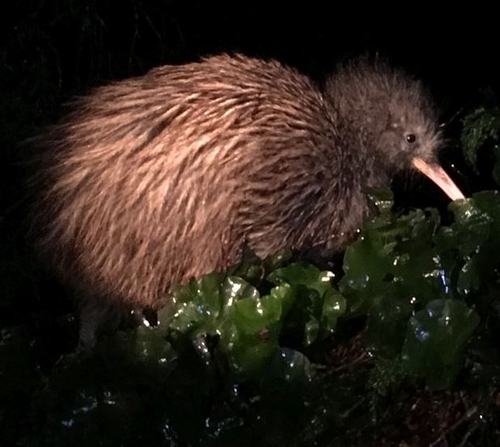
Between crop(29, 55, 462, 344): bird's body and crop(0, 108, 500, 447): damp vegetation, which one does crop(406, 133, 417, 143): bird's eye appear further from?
A: crop(0, 108, 500, 447): damp vegetation

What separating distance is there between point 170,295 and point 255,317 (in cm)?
18

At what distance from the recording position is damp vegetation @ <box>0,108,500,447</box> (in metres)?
1.77

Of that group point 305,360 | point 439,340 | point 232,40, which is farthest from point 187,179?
point 232,40


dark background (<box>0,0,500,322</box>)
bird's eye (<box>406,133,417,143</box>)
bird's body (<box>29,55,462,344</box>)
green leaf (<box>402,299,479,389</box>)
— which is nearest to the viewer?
green leaf (<box>402,299,479,389</box>)

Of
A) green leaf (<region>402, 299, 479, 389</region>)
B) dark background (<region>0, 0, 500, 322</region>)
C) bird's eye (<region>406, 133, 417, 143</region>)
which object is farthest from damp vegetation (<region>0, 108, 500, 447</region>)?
dark background (<region>0, 0, 500, 322</region>)

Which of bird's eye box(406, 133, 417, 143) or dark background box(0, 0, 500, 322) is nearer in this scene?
bird's eye box(406, 133, 417, 143)

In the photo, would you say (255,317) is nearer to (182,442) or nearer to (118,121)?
(182,442)

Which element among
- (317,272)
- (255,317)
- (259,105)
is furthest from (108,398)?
(259,105)

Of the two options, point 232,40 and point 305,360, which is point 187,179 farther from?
point 232,40

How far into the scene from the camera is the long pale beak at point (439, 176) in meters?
2.17

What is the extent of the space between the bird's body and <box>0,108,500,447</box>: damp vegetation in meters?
0.07

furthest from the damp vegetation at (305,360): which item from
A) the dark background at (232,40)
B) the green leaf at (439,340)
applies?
the dark background at (232,40)

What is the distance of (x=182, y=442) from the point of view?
178 centimetres

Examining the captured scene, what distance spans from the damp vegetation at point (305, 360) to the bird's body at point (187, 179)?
7cm
